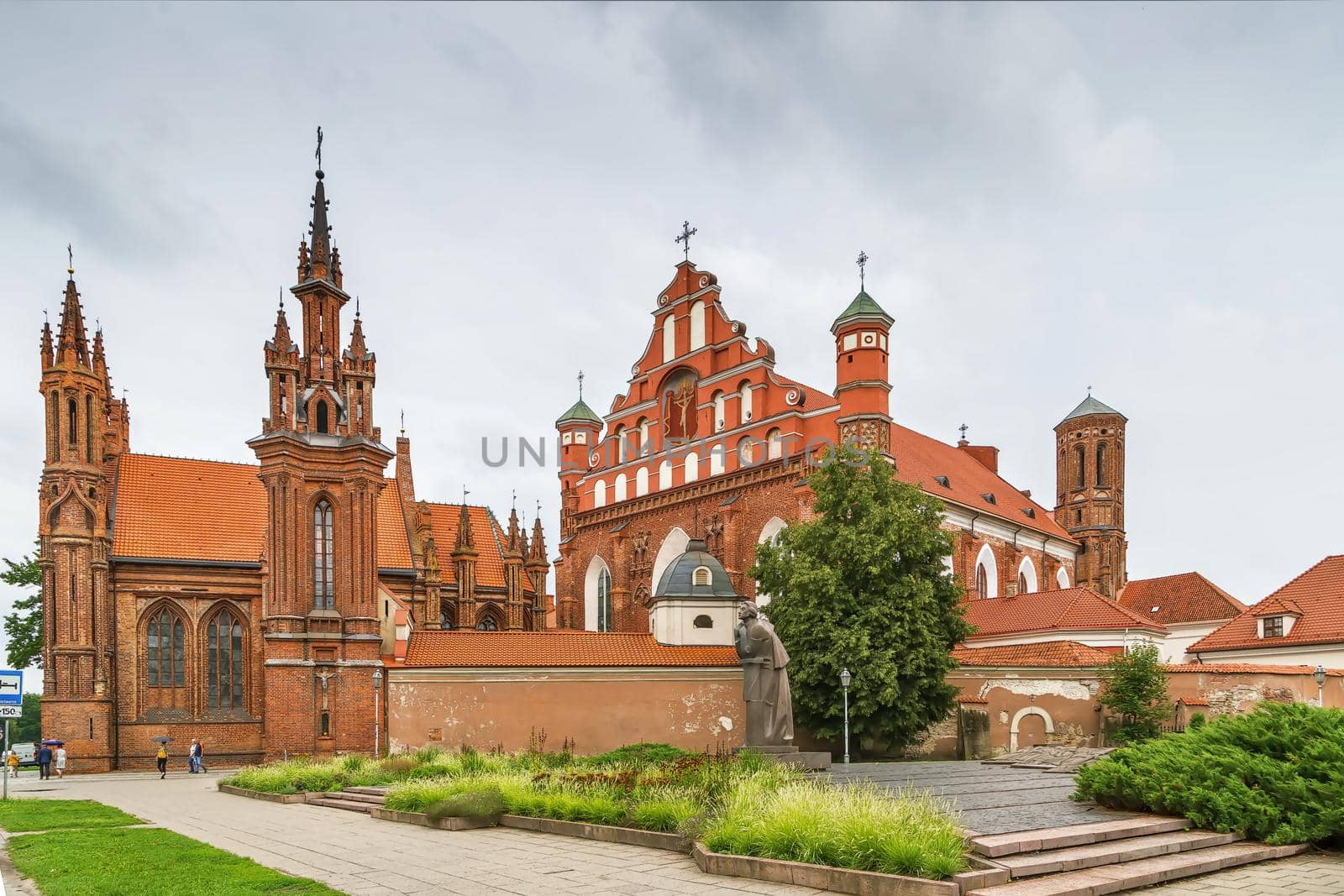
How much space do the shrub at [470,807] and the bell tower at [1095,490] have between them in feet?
144

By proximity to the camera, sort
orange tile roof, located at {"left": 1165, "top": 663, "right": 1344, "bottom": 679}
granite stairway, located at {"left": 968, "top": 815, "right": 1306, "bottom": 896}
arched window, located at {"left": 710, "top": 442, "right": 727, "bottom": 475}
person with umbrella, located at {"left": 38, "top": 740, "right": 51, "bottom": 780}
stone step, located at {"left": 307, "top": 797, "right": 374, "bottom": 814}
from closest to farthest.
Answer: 1. granite stairway, located at {"left": 968, "top": 815, "right": 1306, "bottom": 896}
2. stone step, located at {"left": 307, "top": 797, "right": 374, "bottom": 814}
3. orange tile roof, located at {"left": 1165, "top": 663, "right": 1344, "bottom": 679}
4. person with umbrella, located at {"left": 38, "top": 740, "right": 51, "bottom": 780}
5. arched window, located at {"left": 710, "top": 442, "right": 727, "bottom": 475}

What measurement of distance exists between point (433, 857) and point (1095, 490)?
50112 millimetres

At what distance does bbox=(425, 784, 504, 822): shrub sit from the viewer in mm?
14148

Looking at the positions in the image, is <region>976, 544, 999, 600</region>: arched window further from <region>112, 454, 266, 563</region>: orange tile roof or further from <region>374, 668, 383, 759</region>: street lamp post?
<region>112, 454, 266, 563</region>: orange tile roof

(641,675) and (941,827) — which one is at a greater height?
(941,827)

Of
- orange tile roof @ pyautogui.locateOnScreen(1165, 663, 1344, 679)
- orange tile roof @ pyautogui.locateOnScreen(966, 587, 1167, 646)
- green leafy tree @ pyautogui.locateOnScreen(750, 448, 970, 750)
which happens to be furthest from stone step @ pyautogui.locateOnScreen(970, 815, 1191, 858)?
orange tile roof @ pyautogui.locateOnScreen(966, 587, 1167, 646)

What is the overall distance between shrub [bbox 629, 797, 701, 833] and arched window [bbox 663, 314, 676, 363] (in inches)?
1123

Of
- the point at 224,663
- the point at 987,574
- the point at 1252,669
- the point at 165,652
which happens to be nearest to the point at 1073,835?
the point at 1252,669

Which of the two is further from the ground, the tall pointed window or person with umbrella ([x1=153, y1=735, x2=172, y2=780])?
the tall pointed window

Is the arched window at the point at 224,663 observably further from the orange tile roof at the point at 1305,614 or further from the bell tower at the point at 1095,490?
the bell tower at the point at 1095,490

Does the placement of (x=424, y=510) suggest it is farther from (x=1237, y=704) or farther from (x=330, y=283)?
(x=1237, y=704)

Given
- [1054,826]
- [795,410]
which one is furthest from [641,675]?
[1054,826]

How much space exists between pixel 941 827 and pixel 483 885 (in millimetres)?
4422

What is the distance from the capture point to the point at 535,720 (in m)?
27.3
